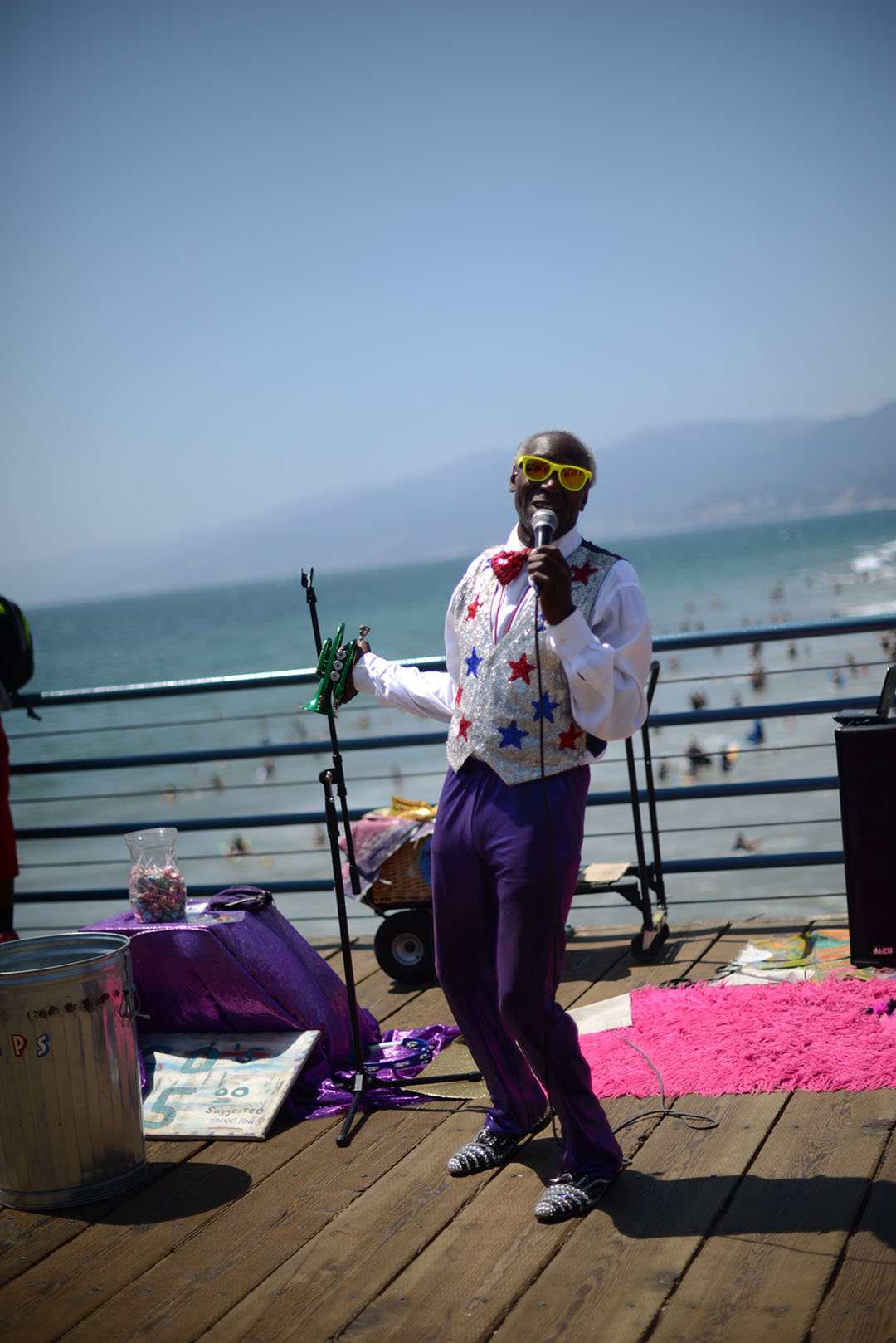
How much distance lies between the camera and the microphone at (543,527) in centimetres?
241

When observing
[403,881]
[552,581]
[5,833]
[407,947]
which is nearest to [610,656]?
[552,581]

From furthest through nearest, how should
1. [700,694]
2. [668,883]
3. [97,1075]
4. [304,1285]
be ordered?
1. [700,694]
2. [668,883]
3. [97,1075]
4. [304,1285]

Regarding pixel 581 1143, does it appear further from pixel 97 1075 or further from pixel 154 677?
pixel 154 677

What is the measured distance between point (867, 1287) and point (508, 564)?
1580 millimetres

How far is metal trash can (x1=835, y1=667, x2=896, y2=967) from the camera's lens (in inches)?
145

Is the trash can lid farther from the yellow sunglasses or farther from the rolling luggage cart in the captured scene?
the yellow sunglasses

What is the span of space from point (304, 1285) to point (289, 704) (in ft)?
72.6

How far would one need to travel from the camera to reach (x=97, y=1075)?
2.84 metres

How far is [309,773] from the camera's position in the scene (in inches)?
590

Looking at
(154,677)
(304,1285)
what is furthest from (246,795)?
(154,677)

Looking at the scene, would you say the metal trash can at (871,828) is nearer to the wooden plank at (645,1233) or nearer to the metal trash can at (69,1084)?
the wooden plank at (645,1233)

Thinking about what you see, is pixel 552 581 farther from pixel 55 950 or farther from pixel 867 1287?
pixel 55 950

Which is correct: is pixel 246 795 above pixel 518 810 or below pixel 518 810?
below

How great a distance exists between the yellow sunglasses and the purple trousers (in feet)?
2.06
